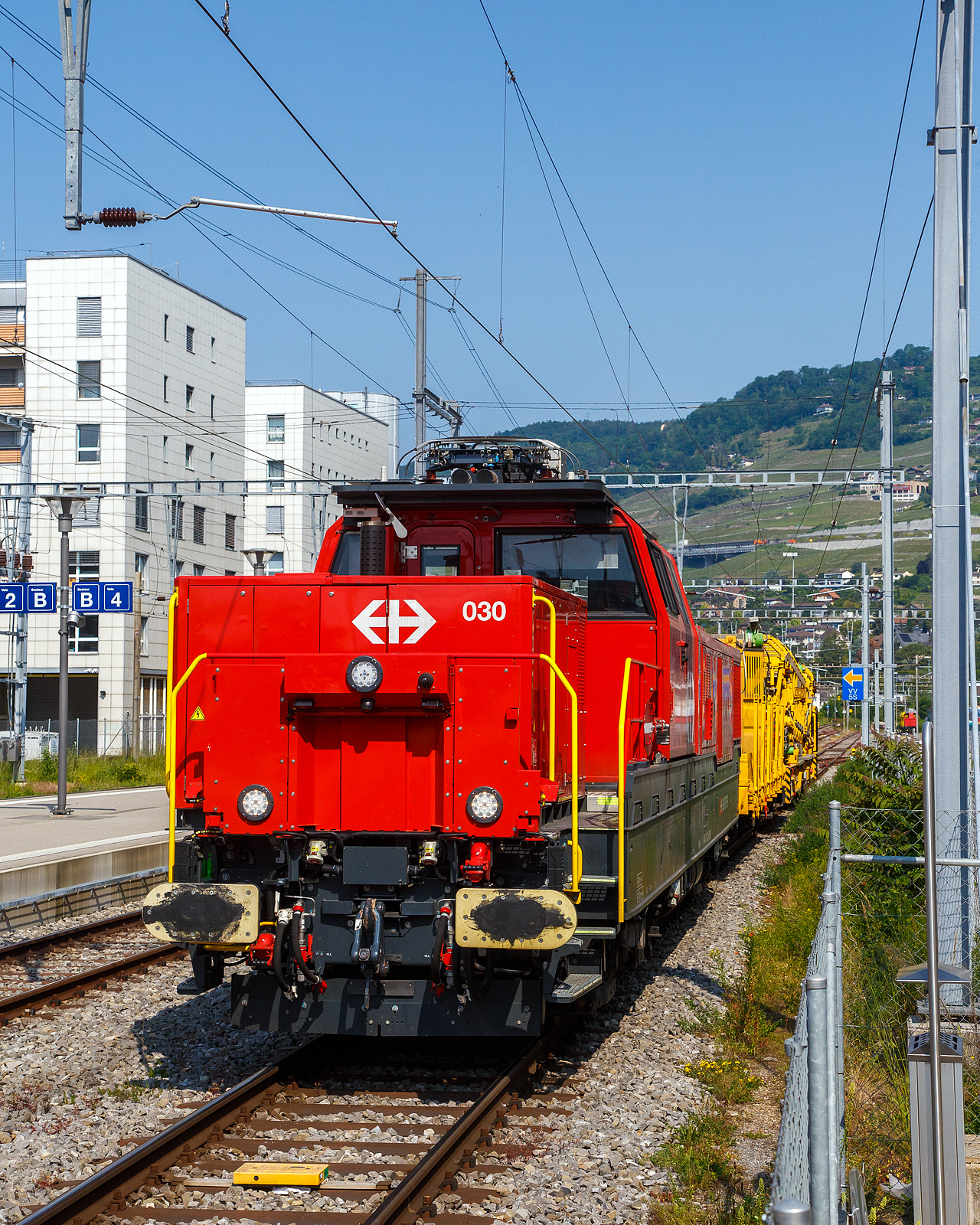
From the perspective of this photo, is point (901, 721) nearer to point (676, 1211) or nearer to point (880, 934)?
point (880, 934)

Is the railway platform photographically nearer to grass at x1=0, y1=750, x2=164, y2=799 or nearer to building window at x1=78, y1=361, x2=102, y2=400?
grass at x1=0, y1=750, x2=164, y2=799

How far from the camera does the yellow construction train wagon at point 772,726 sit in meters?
19.0

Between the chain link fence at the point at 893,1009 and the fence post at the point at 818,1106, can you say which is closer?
the fence post at the point at 818,1106

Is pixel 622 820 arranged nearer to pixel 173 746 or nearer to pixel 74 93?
pixel 173 746

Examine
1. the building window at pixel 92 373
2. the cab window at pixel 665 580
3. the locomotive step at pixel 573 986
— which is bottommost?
the locomotive step at pixel 573 986

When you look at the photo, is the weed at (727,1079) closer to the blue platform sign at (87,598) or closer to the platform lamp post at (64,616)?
the platform lamp post at (64,616)

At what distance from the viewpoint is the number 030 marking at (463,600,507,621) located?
7008 mm

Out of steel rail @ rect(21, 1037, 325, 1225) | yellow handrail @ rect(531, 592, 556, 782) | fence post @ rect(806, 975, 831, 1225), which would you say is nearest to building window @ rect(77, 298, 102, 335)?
yellow handrail @ rect(531, 592, 556, 782)

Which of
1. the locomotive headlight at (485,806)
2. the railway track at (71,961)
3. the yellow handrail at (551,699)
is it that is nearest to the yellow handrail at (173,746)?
the locomotive headlight at (485,806)

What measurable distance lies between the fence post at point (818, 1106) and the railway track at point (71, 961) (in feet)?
23.7

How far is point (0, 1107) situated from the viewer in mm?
6934

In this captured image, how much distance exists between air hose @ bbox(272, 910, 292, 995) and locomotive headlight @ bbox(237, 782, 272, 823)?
53cm

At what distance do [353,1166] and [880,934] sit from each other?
5237 mm

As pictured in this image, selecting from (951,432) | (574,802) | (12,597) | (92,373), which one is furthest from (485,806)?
(92,373)
